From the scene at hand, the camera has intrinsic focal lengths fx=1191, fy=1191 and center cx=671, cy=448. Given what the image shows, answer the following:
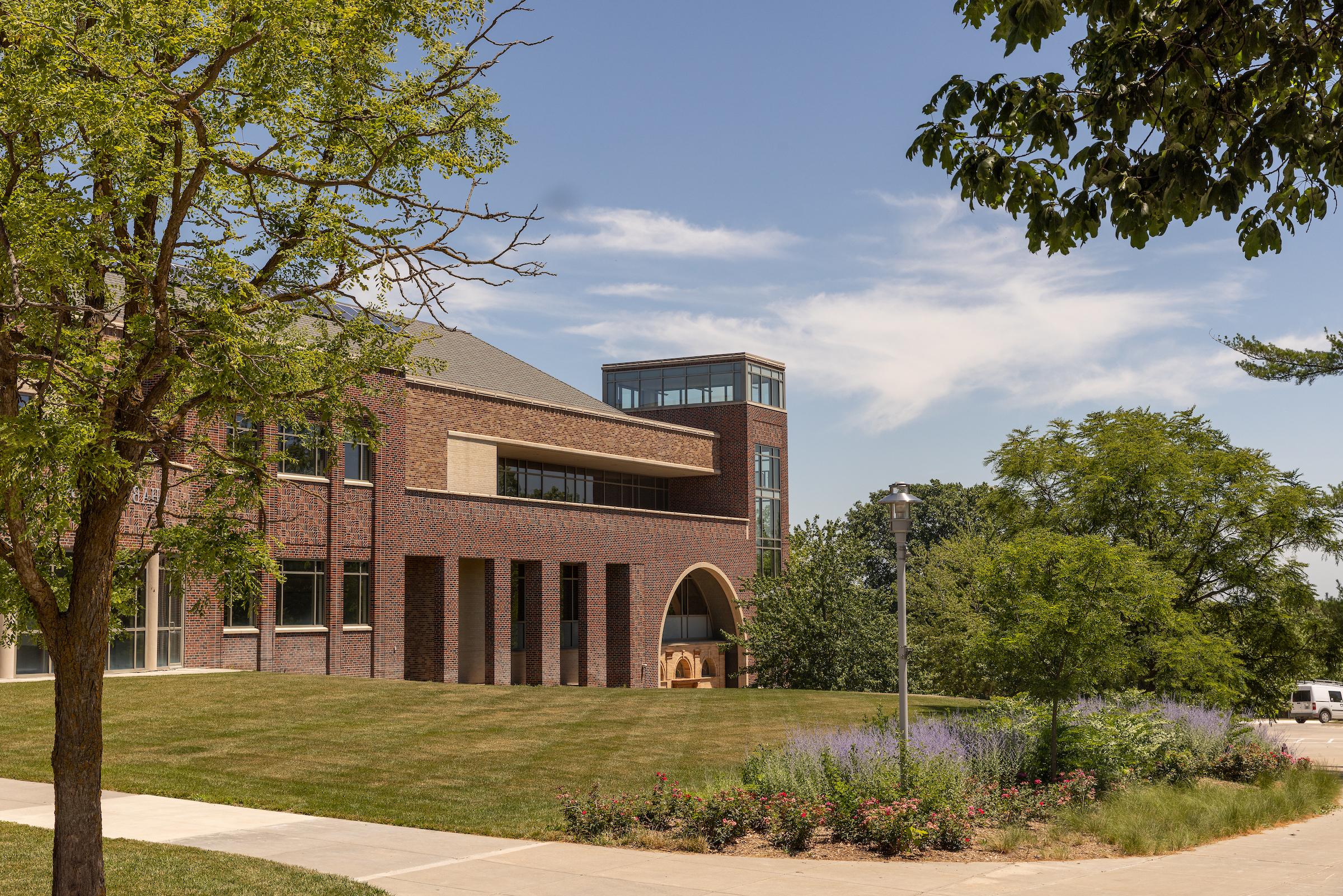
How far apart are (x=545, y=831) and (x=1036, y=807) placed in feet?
19.7

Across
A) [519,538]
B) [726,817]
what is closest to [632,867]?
[726,817]

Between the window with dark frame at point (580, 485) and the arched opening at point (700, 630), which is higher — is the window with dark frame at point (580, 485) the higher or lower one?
the higher one

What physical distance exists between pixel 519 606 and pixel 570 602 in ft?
10.9

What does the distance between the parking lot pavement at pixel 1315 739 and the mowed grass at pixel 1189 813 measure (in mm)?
6972

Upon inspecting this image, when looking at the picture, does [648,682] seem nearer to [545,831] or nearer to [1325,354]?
[1325,354]

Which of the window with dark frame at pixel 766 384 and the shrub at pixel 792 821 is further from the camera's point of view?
the window with dark frame at pixel 766 384

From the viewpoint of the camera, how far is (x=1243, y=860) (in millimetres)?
12836

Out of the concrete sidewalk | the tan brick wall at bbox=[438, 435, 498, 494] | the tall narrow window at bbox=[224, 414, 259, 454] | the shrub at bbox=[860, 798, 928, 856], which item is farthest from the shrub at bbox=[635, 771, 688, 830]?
the tan brick wall at bbox=[438, 435, 498, 494]

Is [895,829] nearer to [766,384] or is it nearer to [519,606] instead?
[519,606]

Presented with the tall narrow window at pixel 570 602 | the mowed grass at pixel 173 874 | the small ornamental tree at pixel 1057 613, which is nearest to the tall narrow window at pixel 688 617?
the tall narrow window at pixel 570 602

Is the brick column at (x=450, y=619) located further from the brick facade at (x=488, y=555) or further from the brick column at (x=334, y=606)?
the brick column at (x=334, y=606)

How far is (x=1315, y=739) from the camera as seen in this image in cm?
3978

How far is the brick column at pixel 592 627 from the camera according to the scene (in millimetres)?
45156

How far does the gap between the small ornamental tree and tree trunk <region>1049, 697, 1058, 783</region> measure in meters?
0.02
